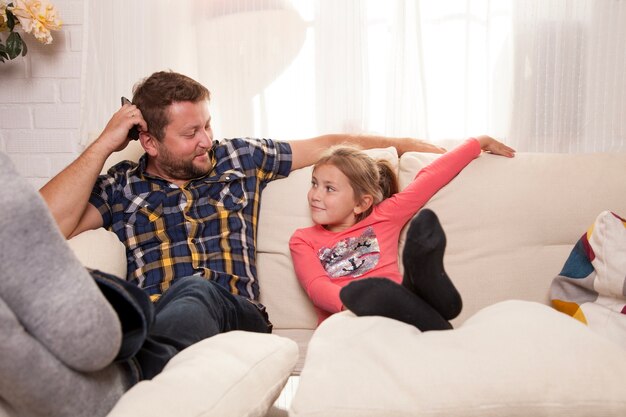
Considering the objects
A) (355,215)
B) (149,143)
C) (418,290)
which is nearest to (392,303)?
(418,290)

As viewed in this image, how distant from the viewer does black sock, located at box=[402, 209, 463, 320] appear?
1.25 m

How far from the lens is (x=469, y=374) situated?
3.69 feet

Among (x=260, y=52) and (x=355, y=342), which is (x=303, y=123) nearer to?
(x=260, y=52)

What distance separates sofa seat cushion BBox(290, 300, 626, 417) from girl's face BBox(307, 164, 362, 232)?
805 millimetres

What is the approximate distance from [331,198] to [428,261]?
2.56 feet

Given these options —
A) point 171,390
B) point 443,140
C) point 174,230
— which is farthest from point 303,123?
point 171,390

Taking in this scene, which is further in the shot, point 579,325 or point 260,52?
point 260,52

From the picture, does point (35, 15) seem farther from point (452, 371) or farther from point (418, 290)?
point (452, 371)

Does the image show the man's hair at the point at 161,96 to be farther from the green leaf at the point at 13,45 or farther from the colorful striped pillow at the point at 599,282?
the colorful striped pillow at the point at 599,282

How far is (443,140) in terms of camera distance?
2535mm

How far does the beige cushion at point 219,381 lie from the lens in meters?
1.02

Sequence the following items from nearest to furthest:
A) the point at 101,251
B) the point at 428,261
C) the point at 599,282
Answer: the point at 428,261 → the point at 599,282 → the point at 101,251

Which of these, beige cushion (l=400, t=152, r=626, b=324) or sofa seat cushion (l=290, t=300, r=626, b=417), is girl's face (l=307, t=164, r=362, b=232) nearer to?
beige cushion (l=400, t=152, r=626, b=324)

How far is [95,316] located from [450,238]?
1.29 meters
